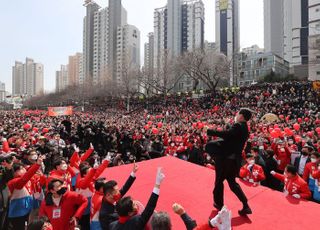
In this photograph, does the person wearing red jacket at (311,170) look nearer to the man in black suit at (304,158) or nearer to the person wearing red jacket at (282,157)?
the man in black suit at (304,158)

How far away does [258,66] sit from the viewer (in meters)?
68.8

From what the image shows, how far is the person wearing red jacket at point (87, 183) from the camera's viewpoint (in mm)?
4250

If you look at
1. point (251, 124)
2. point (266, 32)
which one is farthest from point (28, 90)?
point (251, 124)

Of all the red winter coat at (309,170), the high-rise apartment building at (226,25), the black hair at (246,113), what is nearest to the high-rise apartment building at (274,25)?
the high-rise apartment building at (226,25)

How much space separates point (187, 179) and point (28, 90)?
16914 cm

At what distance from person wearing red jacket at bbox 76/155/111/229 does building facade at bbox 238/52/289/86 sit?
65769 millimetres

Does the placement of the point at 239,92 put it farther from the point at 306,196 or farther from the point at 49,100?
the point at 49,100

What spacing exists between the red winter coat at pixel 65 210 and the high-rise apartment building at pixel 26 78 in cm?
16639

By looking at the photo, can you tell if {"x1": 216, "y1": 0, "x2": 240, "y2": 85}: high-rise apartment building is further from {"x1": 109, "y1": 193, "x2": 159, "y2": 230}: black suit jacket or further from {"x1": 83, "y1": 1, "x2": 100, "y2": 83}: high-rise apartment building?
{"x1": 109, "y1": 193, "x2": 159, "y2": 230}: black suit jacket

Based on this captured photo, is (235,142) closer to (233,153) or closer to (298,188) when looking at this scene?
(233,153)

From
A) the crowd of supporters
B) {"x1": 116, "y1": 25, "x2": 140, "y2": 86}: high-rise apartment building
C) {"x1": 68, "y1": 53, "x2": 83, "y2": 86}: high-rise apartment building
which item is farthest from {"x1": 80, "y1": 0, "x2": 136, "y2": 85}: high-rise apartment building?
the crowd of supporters

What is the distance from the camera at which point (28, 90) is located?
509 ft

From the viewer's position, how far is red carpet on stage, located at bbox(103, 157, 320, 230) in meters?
3.60

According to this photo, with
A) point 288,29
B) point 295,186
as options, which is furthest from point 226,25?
point 295,186
